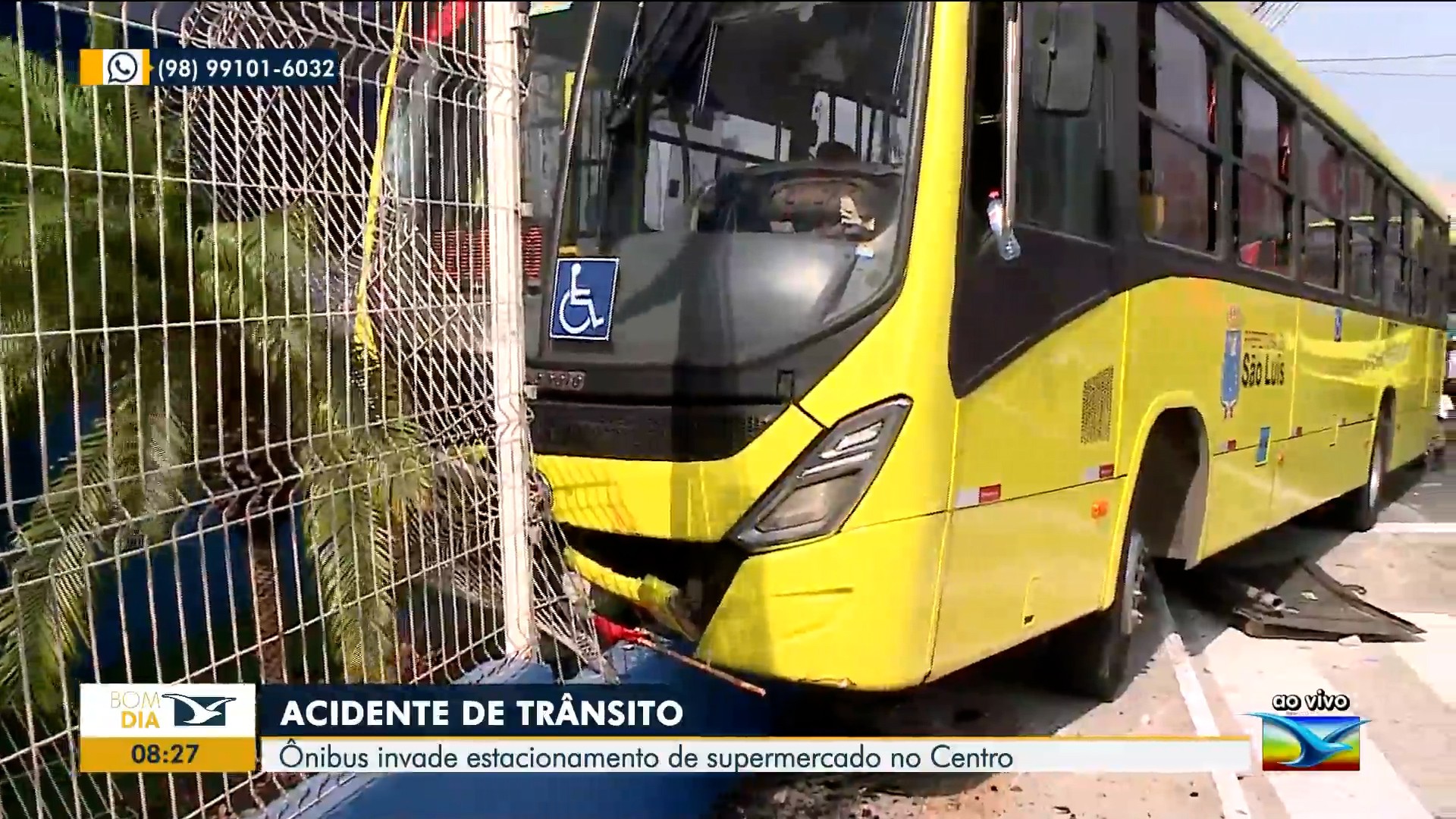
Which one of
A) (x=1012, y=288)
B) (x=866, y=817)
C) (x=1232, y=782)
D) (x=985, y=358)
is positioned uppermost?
(x=1012, y=288)

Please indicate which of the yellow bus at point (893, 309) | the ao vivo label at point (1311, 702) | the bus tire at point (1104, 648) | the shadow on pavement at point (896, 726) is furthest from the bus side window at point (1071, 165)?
the ao vivo label at point (1311, 702)

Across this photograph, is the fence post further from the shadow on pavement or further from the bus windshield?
the shadow on pavement

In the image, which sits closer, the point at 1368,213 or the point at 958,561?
the point at 958,561

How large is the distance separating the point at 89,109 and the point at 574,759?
1766 mm

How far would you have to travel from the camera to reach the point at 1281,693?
2.68 meters

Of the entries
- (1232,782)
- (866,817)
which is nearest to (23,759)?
(866,817)

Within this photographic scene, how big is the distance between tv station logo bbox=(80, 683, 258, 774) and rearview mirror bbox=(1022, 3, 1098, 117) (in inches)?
88.8

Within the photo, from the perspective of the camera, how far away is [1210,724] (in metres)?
2.63

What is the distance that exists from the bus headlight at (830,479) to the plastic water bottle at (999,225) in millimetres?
513

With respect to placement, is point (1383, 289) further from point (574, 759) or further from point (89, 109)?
point (89, 109)

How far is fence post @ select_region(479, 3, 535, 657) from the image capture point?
279cm

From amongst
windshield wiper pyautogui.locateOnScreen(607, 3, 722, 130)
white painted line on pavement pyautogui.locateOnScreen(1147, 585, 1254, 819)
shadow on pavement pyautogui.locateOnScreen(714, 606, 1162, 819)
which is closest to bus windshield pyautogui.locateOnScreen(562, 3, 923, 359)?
windshield wiper pyautogui.locateOnScreen(607, 3, 722, 130)

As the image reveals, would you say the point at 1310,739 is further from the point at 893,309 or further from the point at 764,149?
the point at 764,149

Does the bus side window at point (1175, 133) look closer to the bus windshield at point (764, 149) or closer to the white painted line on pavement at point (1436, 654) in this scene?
the bus windshield at point (764, 149)
